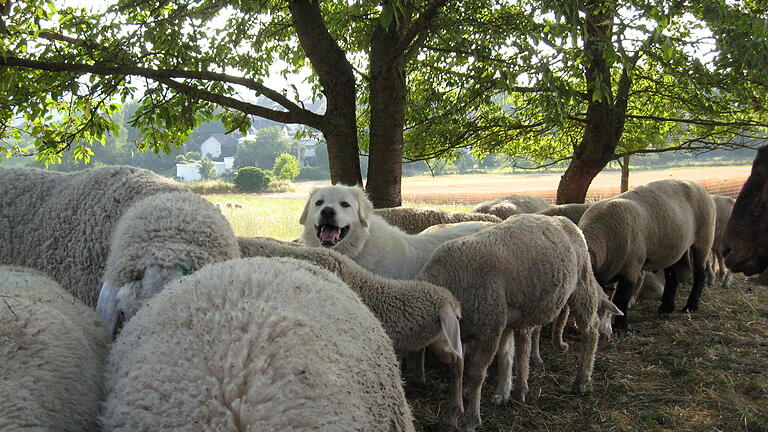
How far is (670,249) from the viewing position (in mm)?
7719

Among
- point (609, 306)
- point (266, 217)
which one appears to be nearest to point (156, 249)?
point (609, 306)

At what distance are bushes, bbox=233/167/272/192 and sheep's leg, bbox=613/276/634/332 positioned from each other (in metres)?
11.6

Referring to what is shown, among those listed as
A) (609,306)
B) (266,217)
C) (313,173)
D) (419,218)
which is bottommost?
(609,306)

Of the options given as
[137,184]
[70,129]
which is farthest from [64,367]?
[70,129]

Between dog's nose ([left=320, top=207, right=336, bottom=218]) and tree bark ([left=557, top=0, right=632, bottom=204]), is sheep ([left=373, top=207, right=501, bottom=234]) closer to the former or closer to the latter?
dog's nose ([left=320, top=207, right=336, bottom=218])

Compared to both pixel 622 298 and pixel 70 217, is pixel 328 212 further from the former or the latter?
pixel 622 298

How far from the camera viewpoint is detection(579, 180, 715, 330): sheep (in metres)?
6.95

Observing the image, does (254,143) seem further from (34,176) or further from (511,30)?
(34,176)

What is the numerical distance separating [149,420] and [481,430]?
3.16 m

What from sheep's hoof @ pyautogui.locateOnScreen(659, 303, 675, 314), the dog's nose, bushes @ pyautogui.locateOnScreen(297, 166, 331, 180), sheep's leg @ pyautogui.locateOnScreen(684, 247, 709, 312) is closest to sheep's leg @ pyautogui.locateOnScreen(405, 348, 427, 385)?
the dog's nose

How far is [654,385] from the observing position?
5.08 meters

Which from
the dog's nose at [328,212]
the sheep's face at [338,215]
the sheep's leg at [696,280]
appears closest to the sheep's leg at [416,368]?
the sheep's face at [338,215]

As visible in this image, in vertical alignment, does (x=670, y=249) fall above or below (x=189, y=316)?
below

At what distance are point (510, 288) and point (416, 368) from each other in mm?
1226
